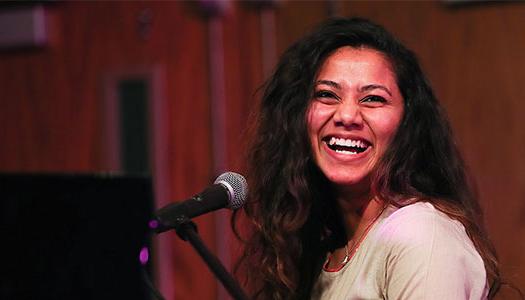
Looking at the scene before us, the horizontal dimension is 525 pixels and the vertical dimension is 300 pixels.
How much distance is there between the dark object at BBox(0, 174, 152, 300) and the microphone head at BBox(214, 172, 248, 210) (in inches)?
31.5

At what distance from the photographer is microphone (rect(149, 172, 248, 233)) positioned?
4.61 ft

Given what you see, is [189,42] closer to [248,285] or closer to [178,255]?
[178,255]

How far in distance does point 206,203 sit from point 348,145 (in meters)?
0.43

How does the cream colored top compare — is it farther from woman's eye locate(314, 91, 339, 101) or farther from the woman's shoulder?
woman's eye locate(314, 91, 339, 101)

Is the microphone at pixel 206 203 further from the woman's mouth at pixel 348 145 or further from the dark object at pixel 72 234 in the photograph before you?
the dark object at pixel 72 234

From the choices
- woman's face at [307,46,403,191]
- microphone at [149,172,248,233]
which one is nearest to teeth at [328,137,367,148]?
woman's face at [307,46,403,191]

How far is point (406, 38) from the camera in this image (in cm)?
264

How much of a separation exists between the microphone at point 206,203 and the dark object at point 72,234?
0.81 meters

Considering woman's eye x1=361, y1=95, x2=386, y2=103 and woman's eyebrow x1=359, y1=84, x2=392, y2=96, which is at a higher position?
woman's eyebrow x1=359, y1=84, x2=392, y2=96

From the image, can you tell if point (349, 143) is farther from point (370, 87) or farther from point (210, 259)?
point (210, 259)

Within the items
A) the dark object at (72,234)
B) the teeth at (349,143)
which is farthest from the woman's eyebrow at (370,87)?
the dark object at (72,234)

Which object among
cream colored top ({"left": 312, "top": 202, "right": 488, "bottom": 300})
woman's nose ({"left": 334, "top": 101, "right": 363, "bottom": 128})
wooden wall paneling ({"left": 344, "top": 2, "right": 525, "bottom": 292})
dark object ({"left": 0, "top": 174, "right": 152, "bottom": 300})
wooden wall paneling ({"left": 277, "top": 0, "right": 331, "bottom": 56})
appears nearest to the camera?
cream colored top ({"left": 312, "top": 202, "right": 488, "bottom": 300})

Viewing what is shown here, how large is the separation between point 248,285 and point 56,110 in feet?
4.64

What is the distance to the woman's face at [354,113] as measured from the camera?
70.1 inches
